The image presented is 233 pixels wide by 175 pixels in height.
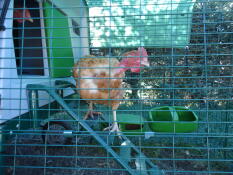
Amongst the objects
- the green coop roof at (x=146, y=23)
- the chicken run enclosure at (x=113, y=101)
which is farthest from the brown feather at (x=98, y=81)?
the green coop roof at (x=146, y=23)

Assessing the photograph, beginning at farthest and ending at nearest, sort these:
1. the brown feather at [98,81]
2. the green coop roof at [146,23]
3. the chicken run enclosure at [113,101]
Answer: the green coop roof at [146,23]
the brown feather at [98,81]
the chicken run enclosure at [113,101]

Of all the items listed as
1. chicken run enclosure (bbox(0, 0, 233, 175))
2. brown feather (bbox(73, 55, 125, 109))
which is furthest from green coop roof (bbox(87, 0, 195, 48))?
brown feather (bbox(73, 55, 125, 109))

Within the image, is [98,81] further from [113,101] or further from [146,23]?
[146,23]

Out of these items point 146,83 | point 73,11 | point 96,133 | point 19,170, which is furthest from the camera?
point 73,11

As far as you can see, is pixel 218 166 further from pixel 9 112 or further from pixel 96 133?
pixel 9 112

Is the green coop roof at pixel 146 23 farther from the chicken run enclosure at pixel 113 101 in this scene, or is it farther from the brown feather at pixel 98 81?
the brown feather at pixel 98 81

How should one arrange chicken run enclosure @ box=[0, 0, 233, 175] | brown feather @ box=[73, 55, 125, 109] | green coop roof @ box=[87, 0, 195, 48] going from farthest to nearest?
green coop roof @ box=[87, 0, 195, 48] < brown feather @ box=[73, 55, 125, 109] < chicken run enclosure @ box=[0, 0, 233, 175]

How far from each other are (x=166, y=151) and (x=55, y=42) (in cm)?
213

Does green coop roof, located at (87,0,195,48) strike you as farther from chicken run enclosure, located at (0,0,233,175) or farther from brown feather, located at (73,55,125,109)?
brown feather, located at (73,55,125,109)

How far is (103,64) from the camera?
163cm

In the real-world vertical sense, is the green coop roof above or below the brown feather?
above

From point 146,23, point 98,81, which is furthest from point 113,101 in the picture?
point 146,23

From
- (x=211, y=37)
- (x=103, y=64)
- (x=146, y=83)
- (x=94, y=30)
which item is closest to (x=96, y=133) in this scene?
(x=103, y=64)

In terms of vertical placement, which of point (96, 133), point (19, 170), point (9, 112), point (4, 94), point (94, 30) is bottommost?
point (19, 170)
